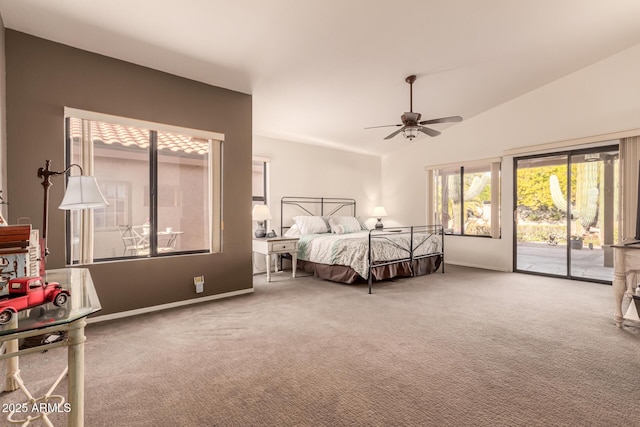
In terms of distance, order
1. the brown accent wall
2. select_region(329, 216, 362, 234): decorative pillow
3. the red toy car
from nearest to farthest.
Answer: the red toy car, the brown accent wall, select_region(329, 216, 362, 234): decorative pillow

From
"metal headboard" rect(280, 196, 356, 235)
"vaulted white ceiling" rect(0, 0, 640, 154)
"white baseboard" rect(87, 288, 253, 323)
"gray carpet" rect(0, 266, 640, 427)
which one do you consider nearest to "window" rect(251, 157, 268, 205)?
"metal headboard" rect(280, 196, 356, 235)

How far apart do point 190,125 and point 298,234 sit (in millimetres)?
2682

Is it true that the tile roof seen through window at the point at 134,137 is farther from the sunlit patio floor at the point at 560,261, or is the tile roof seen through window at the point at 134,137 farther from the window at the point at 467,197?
the sunlit patio floor at the point at 560,261

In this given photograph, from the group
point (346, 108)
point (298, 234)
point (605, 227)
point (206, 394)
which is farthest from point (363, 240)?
point (605, 227)

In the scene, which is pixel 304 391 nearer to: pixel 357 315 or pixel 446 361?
pixel 446 361

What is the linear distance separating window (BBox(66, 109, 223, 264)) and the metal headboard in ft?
6.85

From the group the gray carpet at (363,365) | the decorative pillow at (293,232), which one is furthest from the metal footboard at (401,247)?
the decorative pillow at (293,232)

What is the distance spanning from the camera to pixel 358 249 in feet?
14.8

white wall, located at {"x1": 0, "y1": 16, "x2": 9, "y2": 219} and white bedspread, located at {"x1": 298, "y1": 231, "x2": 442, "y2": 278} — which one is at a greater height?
white wall, located at {"x1": 0, "y1": 16, "x2": 9, "y2": 219}

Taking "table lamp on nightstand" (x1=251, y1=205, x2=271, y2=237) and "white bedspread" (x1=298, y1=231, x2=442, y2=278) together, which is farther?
"table lamp on nightstand" (x1=251, y1=205, x2=271, y2=237)

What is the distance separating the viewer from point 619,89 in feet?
14.4

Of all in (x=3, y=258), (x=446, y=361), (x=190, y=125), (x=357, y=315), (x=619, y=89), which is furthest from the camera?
(x=619, y=89)

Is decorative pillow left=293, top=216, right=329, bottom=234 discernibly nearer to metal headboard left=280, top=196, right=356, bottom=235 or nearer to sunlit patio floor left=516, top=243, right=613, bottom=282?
metal headboard left=280, top=196, right=356, bottom=235

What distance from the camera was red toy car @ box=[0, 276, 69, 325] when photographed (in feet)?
3.73
